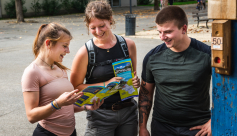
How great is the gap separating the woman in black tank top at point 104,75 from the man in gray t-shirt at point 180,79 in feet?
1.03

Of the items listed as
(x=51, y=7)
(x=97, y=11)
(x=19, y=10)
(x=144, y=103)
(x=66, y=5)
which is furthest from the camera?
(x=66, y=5)

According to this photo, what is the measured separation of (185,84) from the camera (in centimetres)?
221

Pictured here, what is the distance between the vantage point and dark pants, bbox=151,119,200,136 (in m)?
2.24

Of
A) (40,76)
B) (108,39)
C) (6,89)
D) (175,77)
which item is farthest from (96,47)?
(6,89)

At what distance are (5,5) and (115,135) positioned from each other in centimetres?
2810

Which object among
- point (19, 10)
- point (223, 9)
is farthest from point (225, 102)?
point (19, 10)

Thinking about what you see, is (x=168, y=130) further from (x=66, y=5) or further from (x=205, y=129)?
(x=66, y=5)

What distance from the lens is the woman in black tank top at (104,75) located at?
92.8 inches

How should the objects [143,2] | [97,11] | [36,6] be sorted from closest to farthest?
[97,11] < [36,6] < [143,2]

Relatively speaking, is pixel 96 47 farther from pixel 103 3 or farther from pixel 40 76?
pixel 40 76

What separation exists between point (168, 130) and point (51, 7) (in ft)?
98.4

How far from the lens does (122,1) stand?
42.9m

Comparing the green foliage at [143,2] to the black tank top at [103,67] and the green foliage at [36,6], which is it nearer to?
the green foliage at [36,6]

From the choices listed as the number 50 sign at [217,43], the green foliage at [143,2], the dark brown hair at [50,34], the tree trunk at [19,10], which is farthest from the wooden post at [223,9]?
the green foliage at [143,2]
